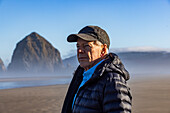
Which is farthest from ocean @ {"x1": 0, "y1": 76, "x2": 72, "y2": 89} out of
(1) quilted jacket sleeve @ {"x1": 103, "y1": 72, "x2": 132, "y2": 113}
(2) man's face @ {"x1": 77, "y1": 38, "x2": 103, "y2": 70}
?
(1) quilted jacket sleeve @ {"x1": 103, "y1": 72, "x2": 132, "y2": 113}

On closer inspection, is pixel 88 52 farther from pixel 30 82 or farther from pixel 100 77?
pixel 30 82

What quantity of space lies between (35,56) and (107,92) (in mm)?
150753

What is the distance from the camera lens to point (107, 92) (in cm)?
195

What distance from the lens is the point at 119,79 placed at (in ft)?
6.56

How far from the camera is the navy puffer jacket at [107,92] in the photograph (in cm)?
191

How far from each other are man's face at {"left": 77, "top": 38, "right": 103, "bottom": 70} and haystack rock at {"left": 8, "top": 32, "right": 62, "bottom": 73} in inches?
5501

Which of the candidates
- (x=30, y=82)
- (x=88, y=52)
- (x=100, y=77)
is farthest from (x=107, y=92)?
(x=30, y=82)

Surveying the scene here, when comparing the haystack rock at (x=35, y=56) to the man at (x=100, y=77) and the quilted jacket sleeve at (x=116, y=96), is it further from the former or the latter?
the quilted jacket sleeve at (x=116, y=96)

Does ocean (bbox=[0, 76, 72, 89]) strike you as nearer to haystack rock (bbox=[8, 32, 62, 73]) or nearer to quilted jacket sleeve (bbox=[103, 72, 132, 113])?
quilted jacket sleeve (bbox=[103, 72, 132, 113])

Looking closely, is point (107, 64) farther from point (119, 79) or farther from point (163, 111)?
point (163, 111)

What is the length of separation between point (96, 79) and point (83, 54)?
1.22ft

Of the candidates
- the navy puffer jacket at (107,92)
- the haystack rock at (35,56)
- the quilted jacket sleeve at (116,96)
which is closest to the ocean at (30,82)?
the navy puffer jacket at (107,92)

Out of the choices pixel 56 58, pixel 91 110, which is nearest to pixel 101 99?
pixel 91 110

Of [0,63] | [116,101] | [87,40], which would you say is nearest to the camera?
[116,101]
